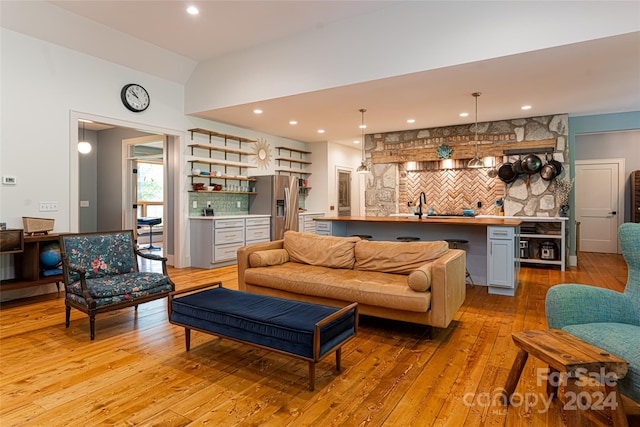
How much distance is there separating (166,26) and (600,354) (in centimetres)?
546

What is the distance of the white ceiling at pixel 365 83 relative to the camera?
161 inches

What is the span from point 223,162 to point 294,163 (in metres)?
2.48

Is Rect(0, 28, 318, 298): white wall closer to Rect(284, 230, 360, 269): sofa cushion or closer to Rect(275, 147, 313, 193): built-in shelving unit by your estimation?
Rect(284, 230, 360, 269): sofa cushion

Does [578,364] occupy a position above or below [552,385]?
above

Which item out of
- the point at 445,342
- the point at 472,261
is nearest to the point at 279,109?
the point at 472,261

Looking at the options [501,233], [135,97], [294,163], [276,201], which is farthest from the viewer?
[294,163]

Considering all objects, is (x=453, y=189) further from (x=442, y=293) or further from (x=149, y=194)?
(x=149, y=194)

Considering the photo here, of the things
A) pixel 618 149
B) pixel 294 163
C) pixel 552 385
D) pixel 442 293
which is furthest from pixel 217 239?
pixel 618 149

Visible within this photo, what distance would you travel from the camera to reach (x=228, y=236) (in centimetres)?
658

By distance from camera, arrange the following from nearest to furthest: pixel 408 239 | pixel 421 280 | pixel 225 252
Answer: pixel 421 280, pixel 408 239, pixel 225 252

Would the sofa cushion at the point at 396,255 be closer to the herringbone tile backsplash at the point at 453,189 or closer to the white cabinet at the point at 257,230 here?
the white cabinet at the point at 257,230

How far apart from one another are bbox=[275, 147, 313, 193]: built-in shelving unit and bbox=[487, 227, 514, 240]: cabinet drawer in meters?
5.31

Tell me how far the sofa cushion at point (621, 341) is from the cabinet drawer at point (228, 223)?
5.34 metres

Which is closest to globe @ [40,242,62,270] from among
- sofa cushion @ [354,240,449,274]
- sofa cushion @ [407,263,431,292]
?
sofa cushion @ [354,240,449,274]
